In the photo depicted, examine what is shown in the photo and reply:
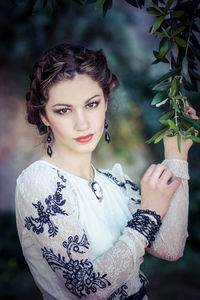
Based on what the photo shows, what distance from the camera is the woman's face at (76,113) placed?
123 cm

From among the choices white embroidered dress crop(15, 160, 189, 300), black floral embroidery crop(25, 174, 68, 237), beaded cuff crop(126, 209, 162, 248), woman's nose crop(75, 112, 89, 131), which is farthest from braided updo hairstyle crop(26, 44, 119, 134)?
beaded cuff crop(126, 209, 162, 248)

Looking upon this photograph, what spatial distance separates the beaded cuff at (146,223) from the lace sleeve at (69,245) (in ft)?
0.06

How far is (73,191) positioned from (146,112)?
5.47ft

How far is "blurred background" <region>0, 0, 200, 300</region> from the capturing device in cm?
269

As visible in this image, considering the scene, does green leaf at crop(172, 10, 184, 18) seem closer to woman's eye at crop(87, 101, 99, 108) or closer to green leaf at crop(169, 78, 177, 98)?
green leaf at crop(169, 78, 177, 98)

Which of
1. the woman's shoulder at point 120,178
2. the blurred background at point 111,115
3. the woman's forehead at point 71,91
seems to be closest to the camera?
the woman's forehead at point 71,91

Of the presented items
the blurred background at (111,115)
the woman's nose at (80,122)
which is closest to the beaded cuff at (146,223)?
the woman's nose at (80,122)

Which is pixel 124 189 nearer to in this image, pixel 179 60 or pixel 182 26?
pixel 179 60

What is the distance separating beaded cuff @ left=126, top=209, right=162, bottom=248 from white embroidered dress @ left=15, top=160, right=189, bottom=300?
0.8 inches

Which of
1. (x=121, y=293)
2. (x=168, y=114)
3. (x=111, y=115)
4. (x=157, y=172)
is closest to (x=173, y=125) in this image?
(x=168, y=114)

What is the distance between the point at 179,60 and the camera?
4.04 ft

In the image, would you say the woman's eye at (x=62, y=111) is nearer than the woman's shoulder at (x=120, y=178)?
Yes

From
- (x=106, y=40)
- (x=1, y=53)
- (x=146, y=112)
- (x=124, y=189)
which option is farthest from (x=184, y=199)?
(x=1, y=53)

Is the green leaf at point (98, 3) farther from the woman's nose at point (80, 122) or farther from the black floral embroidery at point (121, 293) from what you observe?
the black floral embroidery at point (121, 293)
